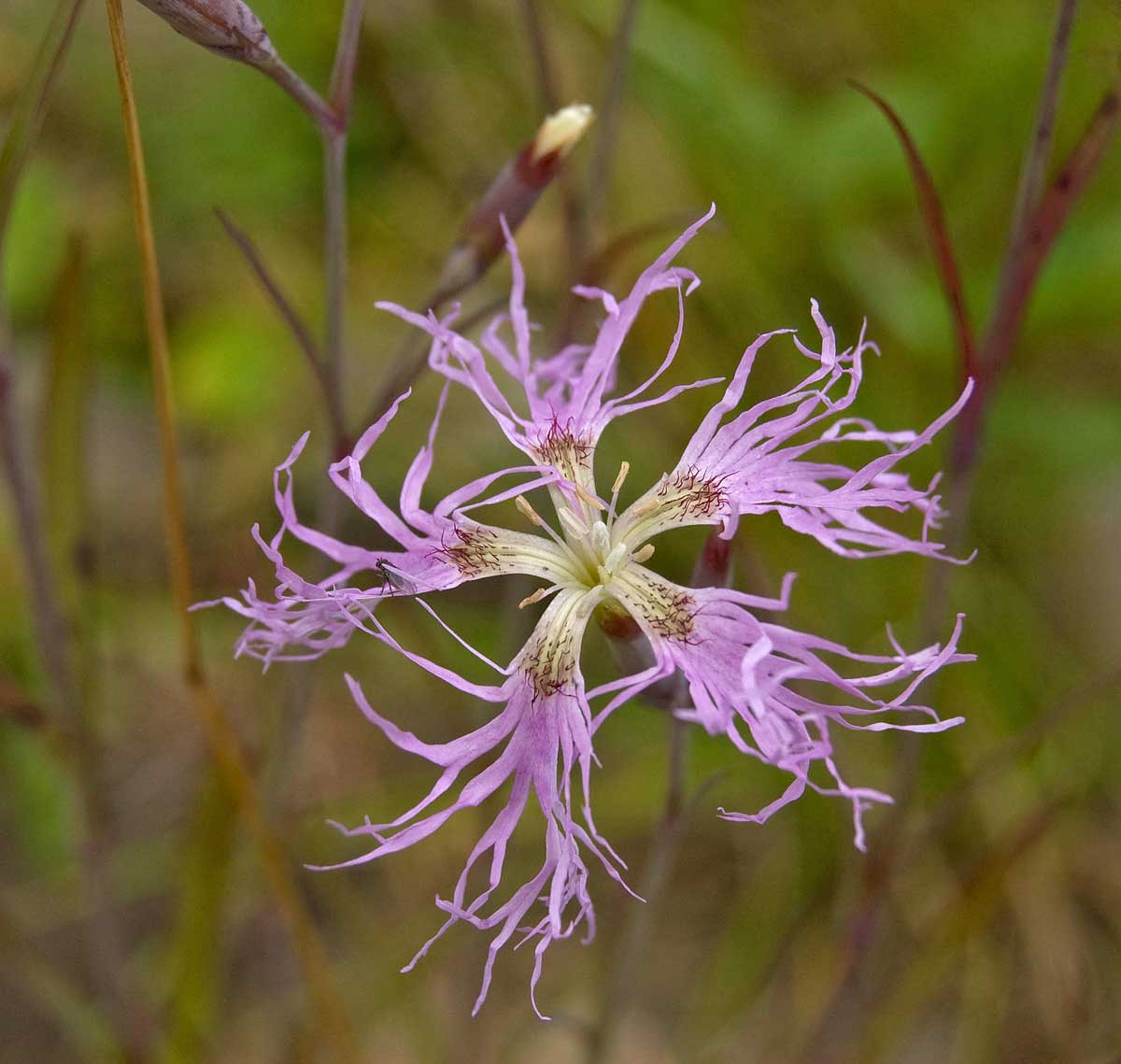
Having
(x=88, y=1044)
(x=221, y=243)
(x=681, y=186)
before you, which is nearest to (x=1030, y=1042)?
(x=88, y=1044)

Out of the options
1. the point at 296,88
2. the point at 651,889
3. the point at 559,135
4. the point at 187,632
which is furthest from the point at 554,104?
the point at 651,889

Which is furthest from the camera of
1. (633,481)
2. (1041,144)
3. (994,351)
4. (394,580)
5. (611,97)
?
(633,481)

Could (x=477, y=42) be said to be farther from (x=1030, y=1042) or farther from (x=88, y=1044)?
(x=1030, y=1042)

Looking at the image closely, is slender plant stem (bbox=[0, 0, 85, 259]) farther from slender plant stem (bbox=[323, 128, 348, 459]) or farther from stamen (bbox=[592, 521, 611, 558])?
stamen (bbox=[592, 521, 611, 558])

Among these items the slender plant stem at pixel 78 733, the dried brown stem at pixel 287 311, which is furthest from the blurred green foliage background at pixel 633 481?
the dried brown stem at pixel 287 311

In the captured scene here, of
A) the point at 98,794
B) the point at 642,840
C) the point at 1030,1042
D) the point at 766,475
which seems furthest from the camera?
the point at 642,840

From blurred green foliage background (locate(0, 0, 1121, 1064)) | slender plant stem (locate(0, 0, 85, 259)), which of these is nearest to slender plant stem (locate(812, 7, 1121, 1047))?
blurred green foliage background (locate(0, 0, 1121, 1064))

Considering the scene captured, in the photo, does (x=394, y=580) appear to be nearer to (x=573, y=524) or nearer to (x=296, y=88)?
(x=573, y=524)
